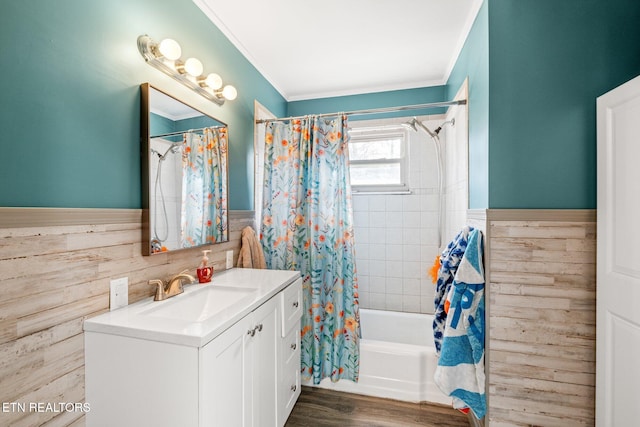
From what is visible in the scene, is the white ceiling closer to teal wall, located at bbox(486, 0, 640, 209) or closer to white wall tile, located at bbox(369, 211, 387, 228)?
teal wall, located at bbox(486, 0, 640, 209)

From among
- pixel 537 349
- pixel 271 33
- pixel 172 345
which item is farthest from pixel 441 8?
pixel 172 345

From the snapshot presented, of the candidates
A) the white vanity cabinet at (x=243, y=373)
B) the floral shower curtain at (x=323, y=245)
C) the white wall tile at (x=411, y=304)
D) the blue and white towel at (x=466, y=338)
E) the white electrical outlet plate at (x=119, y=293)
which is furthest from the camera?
the white wall tile at (x=411, y=304)

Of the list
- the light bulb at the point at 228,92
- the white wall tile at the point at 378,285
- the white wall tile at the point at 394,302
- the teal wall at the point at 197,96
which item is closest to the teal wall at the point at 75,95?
the teal wall at the point at 197,96

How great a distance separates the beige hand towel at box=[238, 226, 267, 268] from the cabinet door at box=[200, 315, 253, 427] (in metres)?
0.84

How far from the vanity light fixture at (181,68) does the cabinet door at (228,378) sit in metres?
1.24

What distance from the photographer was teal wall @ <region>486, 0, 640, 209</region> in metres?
1.35

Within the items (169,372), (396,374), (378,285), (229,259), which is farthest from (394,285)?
(169,372)

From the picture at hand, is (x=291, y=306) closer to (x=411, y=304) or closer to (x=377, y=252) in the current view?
(x=377, y=252)

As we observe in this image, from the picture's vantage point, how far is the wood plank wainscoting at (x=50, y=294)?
2.69 feet

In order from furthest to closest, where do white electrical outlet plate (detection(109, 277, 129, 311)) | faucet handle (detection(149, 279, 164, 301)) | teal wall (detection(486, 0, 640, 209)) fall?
teal wall (detection(486, 0, 640, 209)) → faucet handle (detection(149, 279, 164, 301)) → white electrical outlet plate (detection(109, 277, 129, 311))

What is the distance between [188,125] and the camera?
1.52 meters

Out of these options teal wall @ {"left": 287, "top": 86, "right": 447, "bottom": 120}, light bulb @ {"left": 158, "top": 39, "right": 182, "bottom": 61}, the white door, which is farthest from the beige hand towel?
the white door

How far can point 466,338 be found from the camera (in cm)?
151

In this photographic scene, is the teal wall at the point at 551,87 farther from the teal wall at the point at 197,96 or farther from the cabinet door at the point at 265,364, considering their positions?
the cabinet door at the point at 265,364
